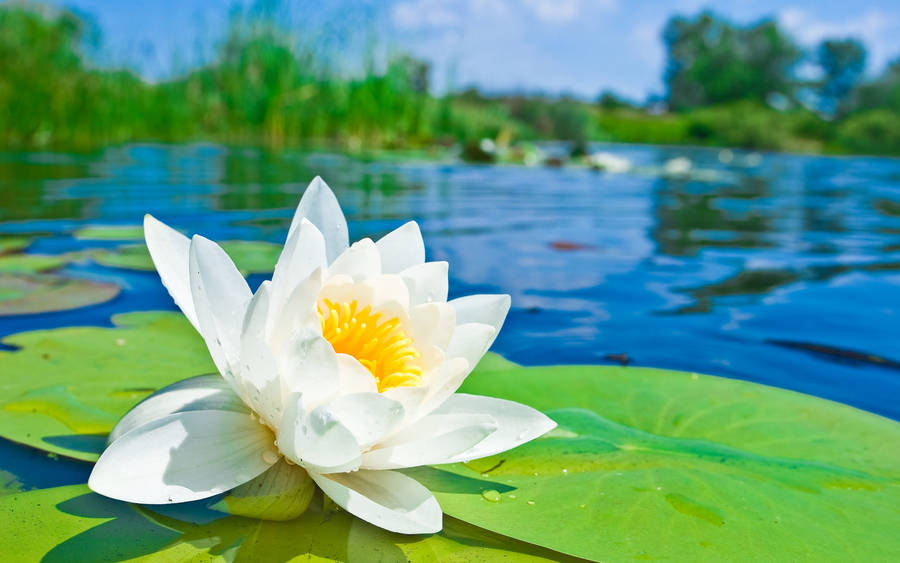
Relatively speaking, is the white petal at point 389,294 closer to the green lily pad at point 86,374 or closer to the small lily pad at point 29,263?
the green lily pad at point 86,374

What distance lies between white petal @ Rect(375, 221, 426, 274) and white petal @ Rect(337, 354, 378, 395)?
279 millimetres

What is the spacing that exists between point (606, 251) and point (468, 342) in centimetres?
250

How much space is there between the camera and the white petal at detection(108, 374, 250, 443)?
2.83ft

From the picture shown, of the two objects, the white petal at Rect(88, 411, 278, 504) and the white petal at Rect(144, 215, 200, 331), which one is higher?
the white petal at Rect(144, 215, 200, 331)

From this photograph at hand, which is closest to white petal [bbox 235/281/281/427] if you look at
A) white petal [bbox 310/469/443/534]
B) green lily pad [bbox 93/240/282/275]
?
white petal [bbox 310/469/443/534]

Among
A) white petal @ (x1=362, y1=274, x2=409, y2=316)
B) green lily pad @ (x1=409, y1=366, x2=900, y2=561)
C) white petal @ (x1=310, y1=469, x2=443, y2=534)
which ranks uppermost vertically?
white petal @ (x1=362, y1=274, x2=409, y2=316)

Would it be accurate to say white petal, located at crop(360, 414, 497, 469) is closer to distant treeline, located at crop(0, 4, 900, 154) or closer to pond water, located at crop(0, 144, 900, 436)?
pond water, located at crop(0, 144, 900, 436)

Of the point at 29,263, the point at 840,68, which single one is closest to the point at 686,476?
the point at 29,263

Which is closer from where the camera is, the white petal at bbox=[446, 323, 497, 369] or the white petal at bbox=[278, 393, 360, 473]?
the white petal at bbox=[278, 393, 360, 473]

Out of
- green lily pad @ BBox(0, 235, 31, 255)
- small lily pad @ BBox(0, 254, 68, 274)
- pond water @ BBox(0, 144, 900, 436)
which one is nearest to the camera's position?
pond water @ BBox(0, 144, 900, 436)

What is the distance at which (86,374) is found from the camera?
4.14 ft

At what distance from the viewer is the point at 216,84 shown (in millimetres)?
11758

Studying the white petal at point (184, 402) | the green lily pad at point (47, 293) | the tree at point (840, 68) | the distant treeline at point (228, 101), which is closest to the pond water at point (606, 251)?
the green lily pad at point (47, 293)

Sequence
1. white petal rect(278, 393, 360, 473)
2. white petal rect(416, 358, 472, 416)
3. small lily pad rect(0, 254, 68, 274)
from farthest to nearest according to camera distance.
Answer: small lily pad rect(0, 254, 68, 274) → white petal rect(416, 358, 472, 416) → white petal rect(278, 393, 360, 473)
